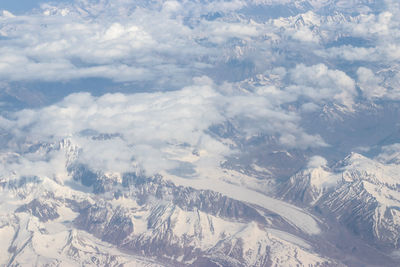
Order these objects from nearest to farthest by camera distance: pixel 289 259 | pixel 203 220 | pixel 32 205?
pixel 289 259 < pixel 203 220 < pixel 32 205

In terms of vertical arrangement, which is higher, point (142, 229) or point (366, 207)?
point (142, 229)

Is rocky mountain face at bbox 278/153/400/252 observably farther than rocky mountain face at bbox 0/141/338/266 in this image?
Yes

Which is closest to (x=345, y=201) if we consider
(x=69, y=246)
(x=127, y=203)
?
(x=127, y=203)

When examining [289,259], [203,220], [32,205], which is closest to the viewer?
[289,259]

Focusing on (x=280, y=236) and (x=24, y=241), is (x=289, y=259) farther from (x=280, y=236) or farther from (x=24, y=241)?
(x=24, y=241)

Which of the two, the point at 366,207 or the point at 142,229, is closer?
the point at 142,229

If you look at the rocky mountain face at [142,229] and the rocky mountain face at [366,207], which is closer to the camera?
the rocky mountain face at [142,229]

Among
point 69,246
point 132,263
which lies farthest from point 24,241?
point 132,263

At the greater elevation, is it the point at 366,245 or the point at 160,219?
the point at 160,219

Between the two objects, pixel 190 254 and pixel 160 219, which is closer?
pixel 190 254
